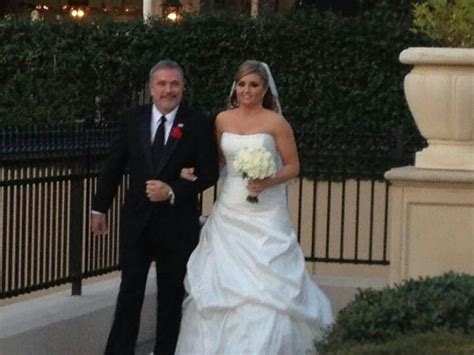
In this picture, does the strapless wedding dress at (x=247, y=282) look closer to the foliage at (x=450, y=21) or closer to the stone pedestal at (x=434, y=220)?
the stone pedestal at (x=434, y=220)

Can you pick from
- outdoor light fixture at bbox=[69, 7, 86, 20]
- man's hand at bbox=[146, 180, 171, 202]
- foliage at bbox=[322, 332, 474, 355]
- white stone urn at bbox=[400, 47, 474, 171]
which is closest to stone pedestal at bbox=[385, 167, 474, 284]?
white stone urn at bbox=[400, 47, 474, 171]

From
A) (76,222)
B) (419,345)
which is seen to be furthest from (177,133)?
(419,345)

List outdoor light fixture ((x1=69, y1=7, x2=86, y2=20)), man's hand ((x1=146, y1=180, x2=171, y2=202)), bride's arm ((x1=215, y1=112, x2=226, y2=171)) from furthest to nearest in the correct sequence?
1. outdoor light fixture ((x1=69, y1=7, x2=86, y2=20))
2. bride's arm ((x1=215, y1=112, x2=226, y2=171))
3. man's hand ((x1=146, y1=180, x2=171, y2=202))

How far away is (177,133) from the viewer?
295 inches

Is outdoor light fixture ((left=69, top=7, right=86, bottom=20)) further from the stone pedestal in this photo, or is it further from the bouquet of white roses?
the bouquet of white roses

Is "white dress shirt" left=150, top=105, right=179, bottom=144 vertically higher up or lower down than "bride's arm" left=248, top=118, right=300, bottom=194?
higher up

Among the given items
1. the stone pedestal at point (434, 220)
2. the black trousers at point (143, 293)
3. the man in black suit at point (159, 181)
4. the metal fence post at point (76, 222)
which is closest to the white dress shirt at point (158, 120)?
the man in black suit at point (159, 181)

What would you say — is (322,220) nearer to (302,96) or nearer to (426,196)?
(302,96)

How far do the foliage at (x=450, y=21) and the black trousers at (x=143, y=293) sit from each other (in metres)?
2.36

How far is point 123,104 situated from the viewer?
1911cm

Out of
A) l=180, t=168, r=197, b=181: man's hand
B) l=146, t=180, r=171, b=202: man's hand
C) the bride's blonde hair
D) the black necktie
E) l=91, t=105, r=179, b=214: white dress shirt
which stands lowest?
l=146, t=180, r=171, b=202: man's hand

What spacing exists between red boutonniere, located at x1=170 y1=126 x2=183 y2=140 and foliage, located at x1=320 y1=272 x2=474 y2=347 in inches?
75.1

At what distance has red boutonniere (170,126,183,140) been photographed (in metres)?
7.50

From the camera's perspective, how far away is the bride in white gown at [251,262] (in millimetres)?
7664
